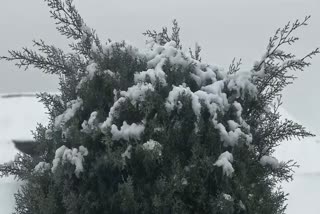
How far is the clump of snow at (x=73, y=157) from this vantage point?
8.14 feet

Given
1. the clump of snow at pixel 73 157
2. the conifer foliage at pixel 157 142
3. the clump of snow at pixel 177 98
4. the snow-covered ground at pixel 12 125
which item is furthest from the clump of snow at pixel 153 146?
the snow-covered ground at pixel 12 125

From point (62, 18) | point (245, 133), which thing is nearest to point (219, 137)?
point (245, 133)

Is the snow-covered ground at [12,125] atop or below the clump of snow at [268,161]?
atop

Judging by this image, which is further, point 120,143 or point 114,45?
point 114,45

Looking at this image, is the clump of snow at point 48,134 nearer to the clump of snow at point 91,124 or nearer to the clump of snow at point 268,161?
the clump of snow at point 91,124

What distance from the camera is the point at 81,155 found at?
2510 mm

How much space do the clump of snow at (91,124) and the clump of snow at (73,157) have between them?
0.28 ft

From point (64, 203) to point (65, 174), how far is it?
0.49 feet

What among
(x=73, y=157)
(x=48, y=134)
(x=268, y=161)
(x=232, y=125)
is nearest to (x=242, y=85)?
(x=232, y=125)

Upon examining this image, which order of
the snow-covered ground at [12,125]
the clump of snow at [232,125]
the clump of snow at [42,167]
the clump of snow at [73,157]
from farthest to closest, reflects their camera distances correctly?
the snow-covered ground at [12,125] → the clump of snow at [42,167] → the clump of snow at [232,125] → the clump of snow at [73,157]

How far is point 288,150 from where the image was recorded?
5.94m

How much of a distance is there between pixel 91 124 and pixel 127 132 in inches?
7.9

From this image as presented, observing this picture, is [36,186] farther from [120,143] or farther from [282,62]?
[282,62]

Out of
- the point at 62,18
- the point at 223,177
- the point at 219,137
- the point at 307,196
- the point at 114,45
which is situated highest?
the point at 307,196
